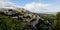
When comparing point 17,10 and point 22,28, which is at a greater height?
point 17,10

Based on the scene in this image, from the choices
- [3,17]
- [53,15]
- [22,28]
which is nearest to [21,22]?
[22,28]

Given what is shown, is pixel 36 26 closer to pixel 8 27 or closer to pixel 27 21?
pixel 27 21

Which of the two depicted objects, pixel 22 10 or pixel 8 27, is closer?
pixel 8 27

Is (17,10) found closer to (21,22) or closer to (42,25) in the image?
(21,22)

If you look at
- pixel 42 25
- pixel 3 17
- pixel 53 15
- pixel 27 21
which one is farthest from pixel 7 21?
pixel 53 15

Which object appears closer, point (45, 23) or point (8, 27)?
point (8, 27)

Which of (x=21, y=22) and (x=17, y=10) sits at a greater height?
(x=17, y=10)

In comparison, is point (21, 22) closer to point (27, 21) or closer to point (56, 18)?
point (27, 21)

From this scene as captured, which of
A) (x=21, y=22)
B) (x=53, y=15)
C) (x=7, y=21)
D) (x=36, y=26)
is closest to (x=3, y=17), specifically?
(x=7, y=21)
